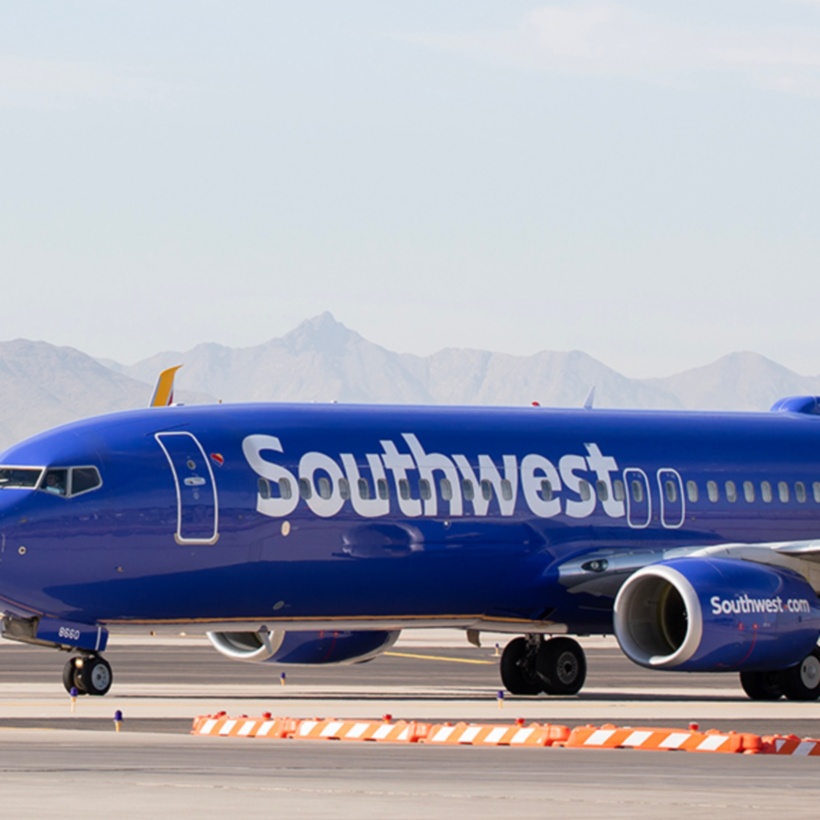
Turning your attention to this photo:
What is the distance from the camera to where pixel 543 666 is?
34.8 meters

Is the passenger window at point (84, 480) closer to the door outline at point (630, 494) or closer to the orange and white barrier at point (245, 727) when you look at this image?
the orange and white barrier at point (245, 727)

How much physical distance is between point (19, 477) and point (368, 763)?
12.8 meters

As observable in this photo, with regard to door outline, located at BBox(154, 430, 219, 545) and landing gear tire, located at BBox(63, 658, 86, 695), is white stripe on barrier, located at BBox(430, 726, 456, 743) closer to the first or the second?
door outline, located at BBox(154, 430, 219, 545)

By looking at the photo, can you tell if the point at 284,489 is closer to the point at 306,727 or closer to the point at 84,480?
the point at 84,480

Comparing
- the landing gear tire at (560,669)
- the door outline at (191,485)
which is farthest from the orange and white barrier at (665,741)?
the landing gear tire at (560,669)

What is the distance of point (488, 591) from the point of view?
33.7m

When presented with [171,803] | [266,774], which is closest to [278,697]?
[266,774]

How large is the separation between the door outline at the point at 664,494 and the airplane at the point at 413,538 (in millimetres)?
32

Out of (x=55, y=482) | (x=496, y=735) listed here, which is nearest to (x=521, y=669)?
(x=55, y=482)

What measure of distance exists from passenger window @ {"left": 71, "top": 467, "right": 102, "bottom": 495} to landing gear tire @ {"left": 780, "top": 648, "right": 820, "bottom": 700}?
1096cm

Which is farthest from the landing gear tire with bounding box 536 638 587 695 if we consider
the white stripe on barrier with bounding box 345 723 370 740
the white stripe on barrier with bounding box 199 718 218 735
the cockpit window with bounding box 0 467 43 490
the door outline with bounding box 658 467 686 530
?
the white stripe on barrier with bounding box 345 723 370 740

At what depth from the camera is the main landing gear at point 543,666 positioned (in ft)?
114

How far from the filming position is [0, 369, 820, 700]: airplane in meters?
30.6

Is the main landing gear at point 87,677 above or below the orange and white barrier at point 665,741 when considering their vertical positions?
above
